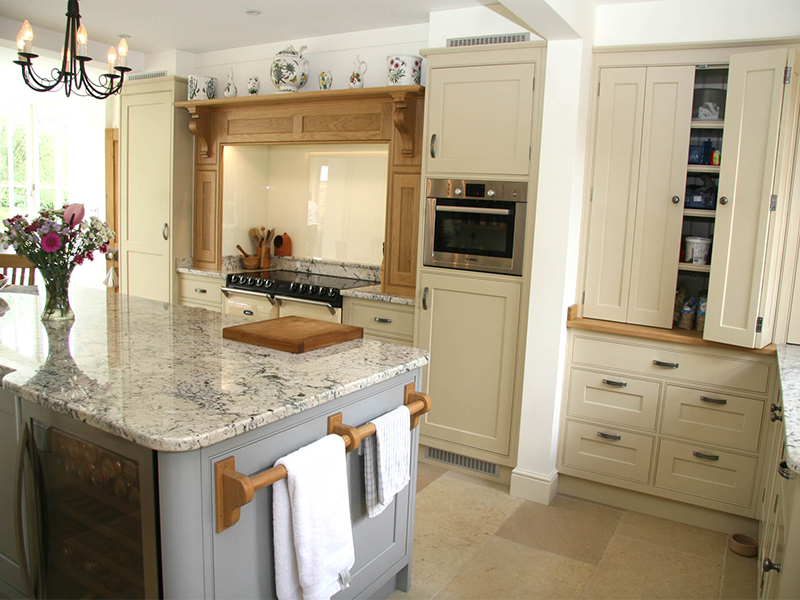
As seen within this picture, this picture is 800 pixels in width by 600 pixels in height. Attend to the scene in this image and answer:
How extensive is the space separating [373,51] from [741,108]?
227 cm

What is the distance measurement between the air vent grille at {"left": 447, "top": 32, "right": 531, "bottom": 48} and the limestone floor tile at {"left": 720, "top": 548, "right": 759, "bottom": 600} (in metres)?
2.62

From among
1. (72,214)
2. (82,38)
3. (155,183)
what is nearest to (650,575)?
(72,214)

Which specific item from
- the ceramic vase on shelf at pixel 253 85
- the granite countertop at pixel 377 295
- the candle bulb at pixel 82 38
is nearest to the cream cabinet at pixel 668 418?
the granite countertop at pixel 377 295

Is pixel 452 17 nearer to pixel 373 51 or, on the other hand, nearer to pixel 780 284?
pixel 373 51

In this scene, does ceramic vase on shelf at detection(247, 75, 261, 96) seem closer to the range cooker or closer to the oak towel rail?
the range cooker

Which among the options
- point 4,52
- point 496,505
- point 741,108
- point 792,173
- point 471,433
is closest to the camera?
point 741,108

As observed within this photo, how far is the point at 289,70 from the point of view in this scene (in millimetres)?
4004

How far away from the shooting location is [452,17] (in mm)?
3434

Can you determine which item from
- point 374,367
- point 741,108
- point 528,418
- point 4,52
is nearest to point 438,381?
point 528,418

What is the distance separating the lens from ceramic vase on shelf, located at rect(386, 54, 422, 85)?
3.56 meters

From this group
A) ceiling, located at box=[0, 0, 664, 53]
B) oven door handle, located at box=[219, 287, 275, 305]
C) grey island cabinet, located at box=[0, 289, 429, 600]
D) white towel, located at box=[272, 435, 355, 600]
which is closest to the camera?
grey island cabinet, located at box=[0, 289, 429, 600]

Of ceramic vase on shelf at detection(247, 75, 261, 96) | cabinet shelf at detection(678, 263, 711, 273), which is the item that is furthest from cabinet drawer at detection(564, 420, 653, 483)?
ceramic vase on shelf at detection(247, 75, 261, 96)

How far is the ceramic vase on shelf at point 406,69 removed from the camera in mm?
3562

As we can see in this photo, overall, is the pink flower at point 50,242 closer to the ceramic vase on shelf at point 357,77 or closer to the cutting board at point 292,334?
the cutting board at point 292,334
